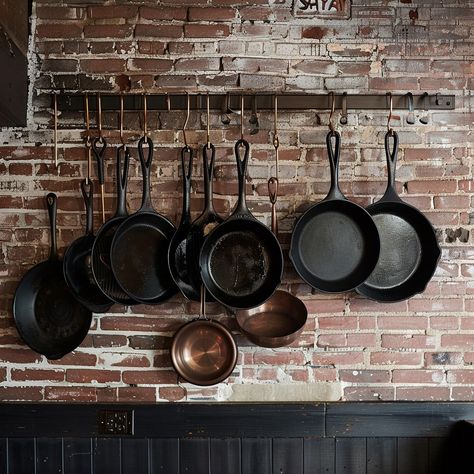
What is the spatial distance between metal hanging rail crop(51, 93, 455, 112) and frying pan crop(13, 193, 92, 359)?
45 centimetres

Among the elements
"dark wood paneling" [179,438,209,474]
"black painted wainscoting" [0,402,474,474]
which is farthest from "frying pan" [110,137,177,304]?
"dark wood paneling" [179,438,209,474]

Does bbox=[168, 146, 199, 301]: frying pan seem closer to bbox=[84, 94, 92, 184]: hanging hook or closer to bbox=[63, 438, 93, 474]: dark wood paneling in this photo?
bbox=[84, 94, 92, 184]: hanging hook

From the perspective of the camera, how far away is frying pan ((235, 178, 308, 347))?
228 cm

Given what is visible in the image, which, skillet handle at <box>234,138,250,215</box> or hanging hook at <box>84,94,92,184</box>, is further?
hanging hook at <box>84,94,92,184</box>

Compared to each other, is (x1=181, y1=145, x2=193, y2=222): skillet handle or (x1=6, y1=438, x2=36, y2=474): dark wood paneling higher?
(x1=181, y1=145, x2=193, y2=222): skillet handle

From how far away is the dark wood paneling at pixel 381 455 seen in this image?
2.30 meters

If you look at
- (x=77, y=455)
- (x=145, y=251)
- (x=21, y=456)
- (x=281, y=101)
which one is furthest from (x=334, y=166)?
(x=21, y=456)

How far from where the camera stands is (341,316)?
233 cm

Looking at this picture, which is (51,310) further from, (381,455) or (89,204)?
(381,455)

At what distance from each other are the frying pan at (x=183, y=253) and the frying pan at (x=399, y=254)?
0.62 m

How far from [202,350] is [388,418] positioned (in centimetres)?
73

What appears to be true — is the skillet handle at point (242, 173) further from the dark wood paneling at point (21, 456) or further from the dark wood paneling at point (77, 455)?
the dark wood paneling at point (21, 456)

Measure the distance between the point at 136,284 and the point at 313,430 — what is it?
2.76 ft

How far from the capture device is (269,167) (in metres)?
2.36
